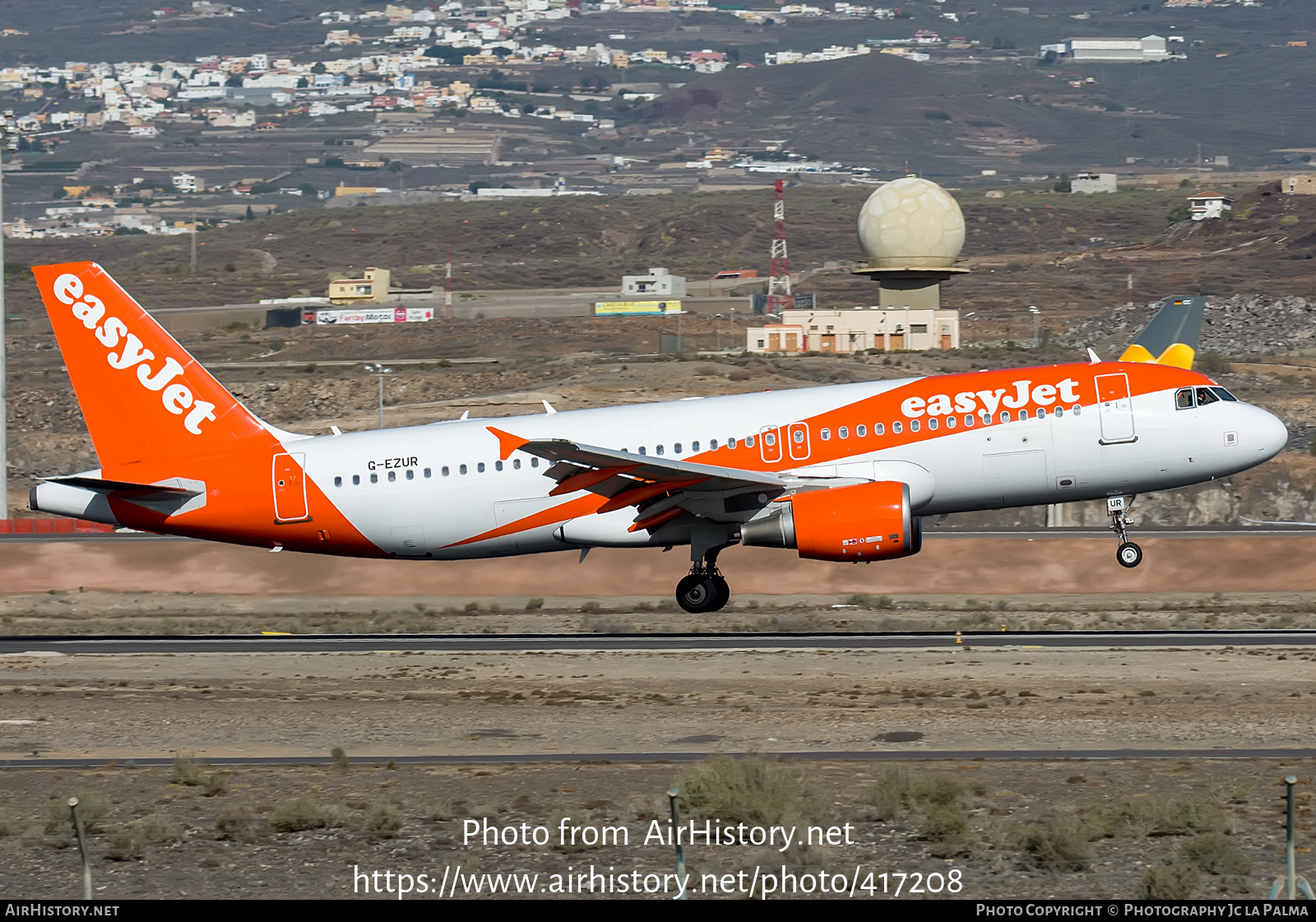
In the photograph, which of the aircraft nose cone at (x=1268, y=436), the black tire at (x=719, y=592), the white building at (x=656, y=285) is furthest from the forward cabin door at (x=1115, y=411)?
the white building at (x=656, y=285)

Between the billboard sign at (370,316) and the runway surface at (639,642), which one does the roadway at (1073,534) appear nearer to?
the runway surface at (639,642)

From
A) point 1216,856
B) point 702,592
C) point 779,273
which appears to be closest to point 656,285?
point 779,273

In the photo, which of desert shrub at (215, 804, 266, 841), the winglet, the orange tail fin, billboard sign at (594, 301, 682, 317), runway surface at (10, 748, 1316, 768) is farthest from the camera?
billboard sign at (594, 301, 682, 317)

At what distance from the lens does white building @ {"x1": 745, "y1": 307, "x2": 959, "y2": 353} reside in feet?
380

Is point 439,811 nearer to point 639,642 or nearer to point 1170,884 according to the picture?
point 1170,884

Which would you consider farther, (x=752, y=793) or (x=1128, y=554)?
(x=1128, y=554)

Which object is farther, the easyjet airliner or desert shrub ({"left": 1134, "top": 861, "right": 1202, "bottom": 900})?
the easyjet airliner

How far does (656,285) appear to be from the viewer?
18712 cm

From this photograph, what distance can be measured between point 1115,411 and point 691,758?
15.2 metres

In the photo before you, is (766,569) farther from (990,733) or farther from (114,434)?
(990,733)

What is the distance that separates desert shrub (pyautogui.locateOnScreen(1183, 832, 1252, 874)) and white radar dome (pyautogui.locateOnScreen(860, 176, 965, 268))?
341 feet

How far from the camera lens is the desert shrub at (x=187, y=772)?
22.9 m

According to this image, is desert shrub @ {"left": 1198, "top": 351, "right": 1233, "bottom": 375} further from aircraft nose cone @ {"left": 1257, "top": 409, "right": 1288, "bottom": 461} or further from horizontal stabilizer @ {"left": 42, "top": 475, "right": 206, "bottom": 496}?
horizontal stabilizer @ {"left": 42, "top": 475, "right": 206, "bottom": 496}


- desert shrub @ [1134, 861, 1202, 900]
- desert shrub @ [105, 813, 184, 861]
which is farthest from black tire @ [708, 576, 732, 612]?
desert shrub @ [1134, 861, 1202, 900]
